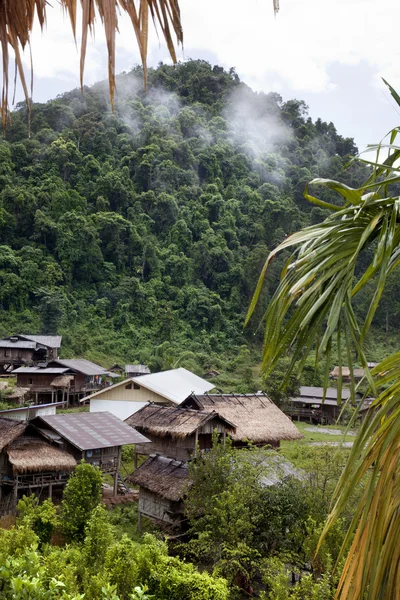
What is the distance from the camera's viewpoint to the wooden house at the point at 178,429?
15.3 m

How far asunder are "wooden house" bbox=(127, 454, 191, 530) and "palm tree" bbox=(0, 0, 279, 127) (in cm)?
1180

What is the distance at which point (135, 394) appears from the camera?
81.8 feet

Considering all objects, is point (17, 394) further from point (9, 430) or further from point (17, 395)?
point (9, 430)

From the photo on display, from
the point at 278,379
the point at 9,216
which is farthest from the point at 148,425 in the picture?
the point at 9,216

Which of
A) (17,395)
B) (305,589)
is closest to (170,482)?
(305,589)

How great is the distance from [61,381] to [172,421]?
44.1 feet

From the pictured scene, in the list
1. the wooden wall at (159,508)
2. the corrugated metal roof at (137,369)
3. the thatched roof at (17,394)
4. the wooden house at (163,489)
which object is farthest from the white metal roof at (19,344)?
the wooden wall at (159,508)

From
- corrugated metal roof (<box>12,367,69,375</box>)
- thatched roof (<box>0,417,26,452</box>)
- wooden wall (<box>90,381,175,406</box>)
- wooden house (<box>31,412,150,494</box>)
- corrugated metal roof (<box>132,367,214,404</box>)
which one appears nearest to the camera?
thatched roof (<box>0,417,26,452</box>)

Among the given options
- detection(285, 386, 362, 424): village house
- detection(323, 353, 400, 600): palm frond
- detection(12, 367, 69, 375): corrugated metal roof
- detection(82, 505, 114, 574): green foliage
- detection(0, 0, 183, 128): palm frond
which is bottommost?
detection(285, 386, 362, 424): village house

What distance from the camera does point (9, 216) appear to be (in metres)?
42.7

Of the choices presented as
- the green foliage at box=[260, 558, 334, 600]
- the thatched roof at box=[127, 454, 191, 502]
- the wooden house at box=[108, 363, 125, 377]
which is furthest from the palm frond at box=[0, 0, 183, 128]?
the wooden house at box=[108, 363, 125, 377]

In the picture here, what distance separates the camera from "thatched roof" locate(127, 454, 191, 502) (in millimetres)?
13062

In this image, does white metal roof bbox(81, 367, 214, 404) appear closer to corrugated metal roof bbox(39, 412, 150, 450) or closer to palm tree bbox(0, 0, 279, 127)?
corrugated metal roof bbox(39, 412, 150, 450)

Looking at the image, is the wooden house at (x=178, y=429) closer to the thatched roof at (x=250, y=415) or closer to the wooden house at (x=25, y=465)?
the thatched roof at (x=250, y=415)
